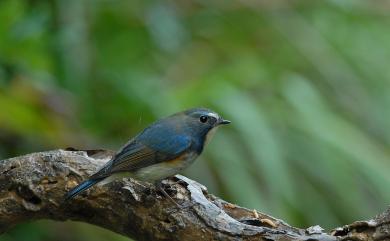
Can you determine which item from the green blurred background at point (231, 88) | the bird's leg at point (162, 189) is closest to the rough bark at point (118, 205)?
the bird's leg at point (162, 189)

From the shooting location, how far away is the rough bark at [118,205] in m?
2.81

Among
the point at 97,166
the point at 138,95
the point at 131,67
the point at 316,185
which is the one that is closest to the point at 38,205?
the point at 97,166

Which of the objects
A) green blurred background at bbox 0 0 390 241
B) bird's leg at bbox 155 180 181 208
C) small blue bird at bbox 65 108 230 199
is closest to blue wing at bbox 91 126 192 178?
small blue bird at bbox 65 108 230 199

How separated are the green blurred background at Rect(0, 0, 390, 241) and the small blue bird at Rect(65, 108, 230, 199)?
42.8 inches

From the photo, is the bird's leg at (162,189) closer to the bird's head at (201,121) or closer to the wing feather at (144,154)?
the wing feather at (144,154)

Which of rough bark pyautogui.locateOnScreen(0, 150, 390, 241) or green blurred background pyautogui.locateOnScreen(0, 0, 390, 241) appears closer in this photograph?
rough bark pyautogui.locateOnScreen(0, 150, 390, 241)

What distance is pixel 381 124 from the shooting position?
570 centimetres

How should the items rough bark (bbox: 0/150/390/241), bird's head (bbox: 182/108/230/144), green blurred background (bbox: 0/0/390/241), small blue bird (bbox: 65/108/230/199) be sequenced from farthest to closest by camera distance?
green blurred background (bbox: 0/0/390/241) < bird's head (bbox: 182/108/230/144) < small blue bird (bbox: 65/108/230/199) < rough bark (bbox: 0/150/390/241)

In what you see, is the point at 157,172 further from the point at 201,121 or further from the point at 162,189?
the point at 201,121

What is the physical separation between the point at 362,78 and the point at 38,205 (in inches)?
136

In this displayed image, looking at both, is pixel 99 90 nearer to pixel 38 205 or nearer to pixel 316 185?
pixel 316 185

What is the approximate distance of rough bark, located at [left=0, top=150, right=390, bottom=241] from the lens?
281cm

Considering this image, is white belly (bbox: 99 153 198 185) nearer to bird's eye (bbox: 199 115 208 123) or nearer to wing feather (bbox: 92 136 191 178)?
wing feather (bbox: 92 136 191 178)

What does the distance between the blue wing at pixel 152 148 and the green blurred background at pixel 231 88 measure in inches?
43.0
